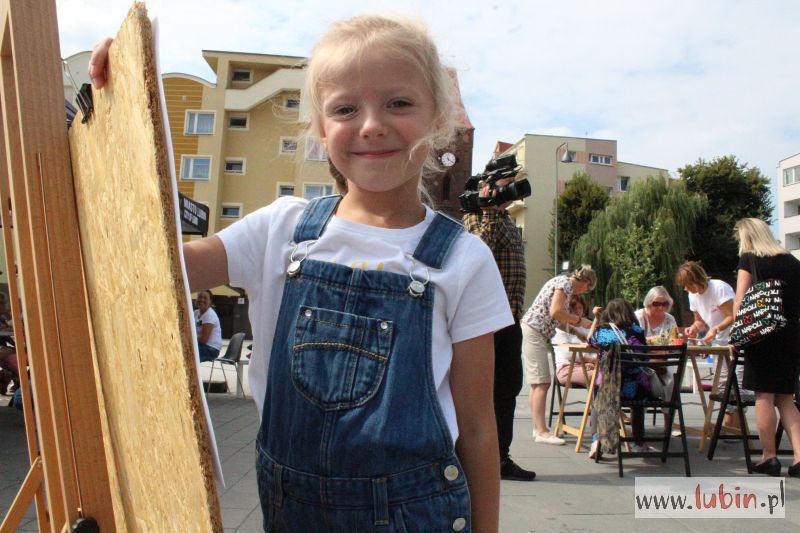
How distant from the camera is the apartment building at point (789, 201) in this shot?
61156mm

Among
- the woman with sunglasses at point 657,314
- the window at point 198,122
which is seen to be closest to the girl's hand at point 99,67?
the woman with sunglasses at point 657,314

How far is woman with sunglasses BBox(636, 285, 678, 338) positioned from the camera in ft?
23.1

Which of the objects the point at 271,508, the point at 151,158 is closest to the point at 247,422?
the point at 271,508

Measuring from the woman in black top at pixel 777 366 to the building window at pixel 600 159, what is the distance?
184ft

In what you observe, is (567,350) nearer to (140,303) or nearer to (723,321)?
(723,321)

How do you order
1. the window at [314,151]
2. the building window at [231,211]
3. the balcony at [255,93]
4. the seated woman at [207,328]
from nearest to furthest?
the window at [314,151], the seated woman at [207,328], the balcony at [255,93], the building window at [231,211]

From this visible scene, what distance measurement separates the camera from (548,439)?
6.15 meters

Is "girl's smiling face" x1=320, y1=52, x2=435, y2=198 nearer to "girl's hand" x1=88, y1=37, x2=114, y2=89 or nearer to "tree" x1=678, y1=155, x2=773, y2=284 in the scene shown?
"girl's hand" x1=88, y1=37, x2=114, y2=89

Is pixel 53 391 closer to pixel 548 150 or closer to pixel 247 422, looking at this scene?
pixel 247 422

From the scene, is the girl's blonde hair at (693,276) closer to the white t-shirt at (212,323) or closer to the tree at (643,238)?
the white t-shirt at (212,323)

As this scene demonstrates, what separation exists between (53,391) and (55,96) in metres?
0.44

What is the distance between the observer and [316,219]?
1.38 m

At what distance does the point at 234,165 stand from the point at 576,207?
25.2 metres

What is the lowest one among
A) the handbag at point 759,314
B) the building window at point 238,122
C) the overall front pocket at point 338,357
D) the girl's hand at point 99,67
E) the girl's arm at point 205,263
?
the handbag at point 759,314
